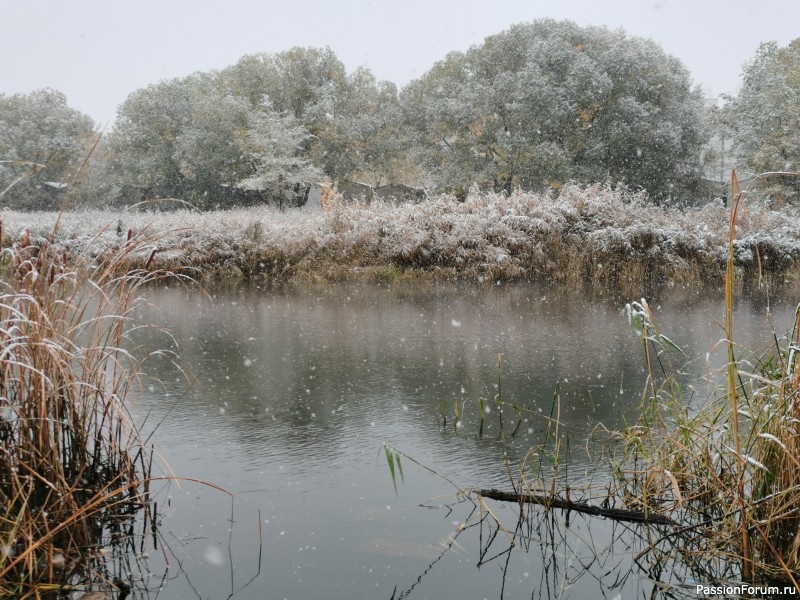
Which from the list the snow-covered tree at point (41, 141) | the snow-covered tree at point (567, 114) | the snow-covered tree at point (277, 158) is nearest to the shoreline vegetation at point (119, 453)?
the snow-covered tree at point (567, 114)

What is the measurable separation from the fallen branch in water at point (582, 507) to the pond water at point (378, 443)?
46 millimetres

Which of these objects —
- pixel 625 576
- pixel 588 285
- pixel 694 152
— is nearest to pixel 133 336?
pixel 625 576

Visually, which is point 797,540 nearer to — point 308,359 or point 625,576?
point 625,576

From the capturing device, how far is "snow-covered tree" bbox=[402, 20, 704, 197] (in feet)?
68.6

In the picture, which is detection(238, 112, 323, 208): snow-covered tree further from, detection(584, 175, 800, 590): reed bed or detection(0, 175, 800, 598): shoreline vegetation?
detection(584, 175, 800, 590): reed bed

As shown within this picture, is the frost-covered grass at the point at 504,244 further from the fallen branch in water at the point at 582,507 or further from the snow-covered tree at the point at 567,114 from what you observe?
the snow-covered tree at the point at 567,114

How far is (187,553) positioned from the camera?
2.25m

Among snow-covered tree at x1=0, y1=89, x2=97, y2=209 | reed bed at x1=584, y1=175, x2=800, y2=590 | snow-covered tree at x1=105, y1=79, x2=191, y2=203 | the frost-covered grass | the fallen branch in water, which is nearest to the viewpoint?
reed bed at x1=584, y1=175, x2=800, y2=590

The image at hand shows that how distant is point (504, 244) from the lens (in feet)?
37.8

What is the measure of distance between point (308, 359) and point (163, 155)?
24.8m

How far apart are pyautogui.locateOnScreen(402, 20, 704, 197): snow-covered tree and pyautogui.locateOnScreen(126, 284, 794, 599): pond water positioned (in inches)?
584

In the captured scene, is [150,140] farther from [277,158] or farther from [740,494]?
[740,494]

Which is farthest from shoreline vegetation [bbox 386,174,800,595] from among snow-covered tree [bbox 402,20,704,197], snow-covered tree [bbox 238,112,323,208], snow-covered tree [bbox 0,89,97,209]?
snow-covered tree [bbox 0,89,97,209]

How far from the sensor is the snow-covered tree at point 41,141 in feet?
85.3
